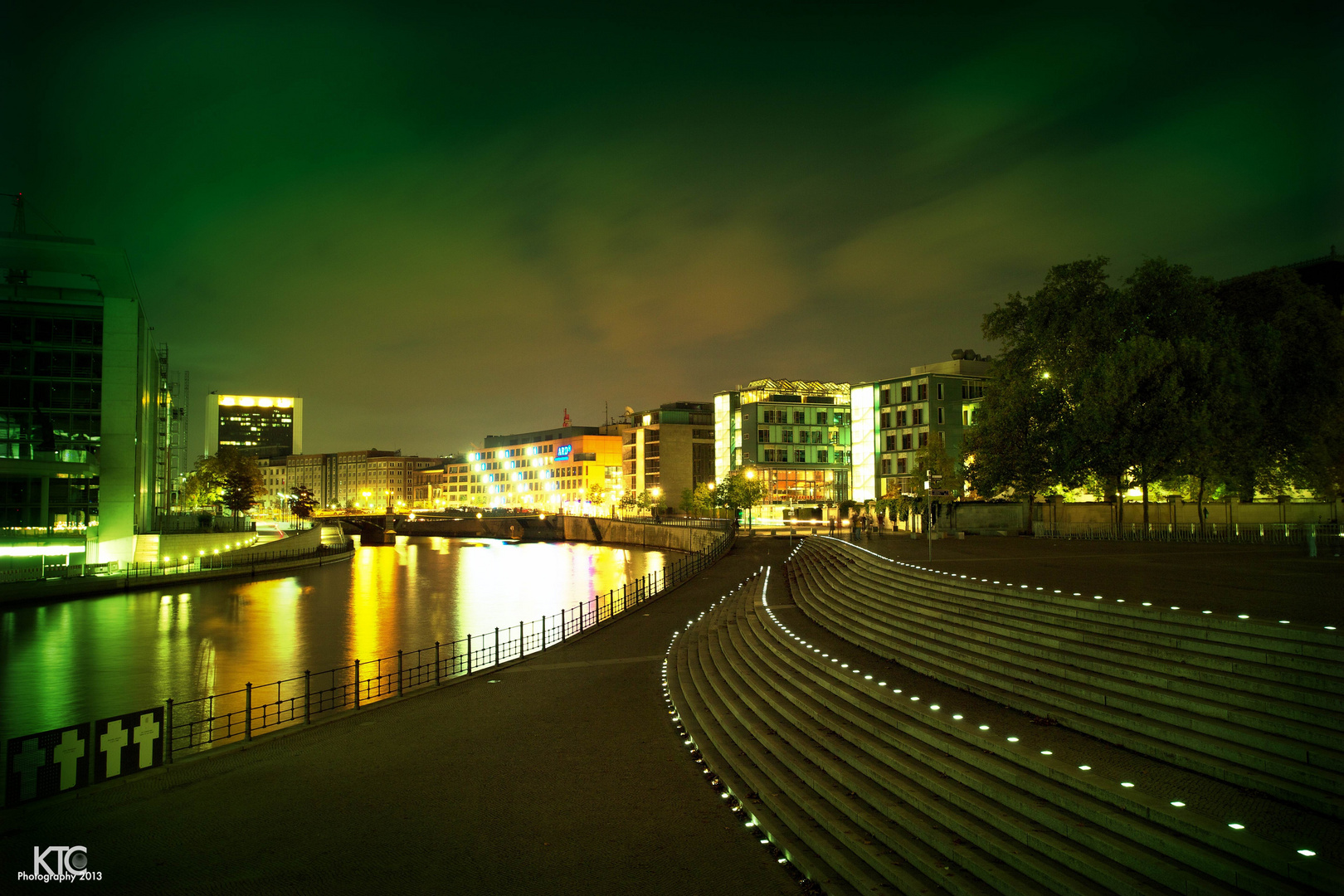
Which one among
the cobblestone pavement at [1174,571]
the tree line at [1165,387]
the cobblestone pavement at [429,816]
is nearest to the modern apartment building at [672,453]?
the tree line at [1165,387]

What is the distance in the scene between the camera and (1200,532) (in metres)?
35.0

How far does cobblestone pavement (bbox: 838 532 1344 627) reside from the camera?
1359 centimetres

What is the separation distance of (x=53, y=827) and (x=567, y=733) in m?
8.40

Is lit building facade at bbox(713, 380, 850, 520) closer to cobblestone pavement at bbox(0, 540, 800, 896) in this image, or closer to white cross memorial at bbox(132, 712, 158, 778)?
cobblestone pavement at bbox(0, 540, 800, 896)

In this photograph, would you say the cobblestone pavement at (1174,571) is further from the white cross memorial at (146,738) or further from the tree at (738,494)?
the tree at (738,494)

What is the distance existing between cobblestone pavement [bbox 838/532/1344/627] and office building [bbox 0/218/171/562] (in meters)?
53.5

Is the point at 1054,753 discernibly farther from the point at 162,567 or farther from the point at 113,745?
the point at 162,567

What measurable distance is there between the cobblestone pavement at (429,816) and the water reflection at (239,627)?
10.8 metres

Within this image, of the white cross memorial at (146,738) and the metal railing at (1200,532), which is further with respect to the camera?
the metal railing at (1200,532)

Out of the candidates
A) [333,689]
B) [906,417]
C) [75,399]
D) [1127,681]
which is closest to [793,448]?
[906,417]

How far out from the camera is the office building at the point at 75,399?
55.9 m

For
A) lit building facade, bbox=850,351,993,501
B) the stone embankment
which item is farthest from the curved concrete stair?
lit building facade, bbox=850,351,993,501

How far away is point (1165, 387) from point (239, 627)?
44.2 meters

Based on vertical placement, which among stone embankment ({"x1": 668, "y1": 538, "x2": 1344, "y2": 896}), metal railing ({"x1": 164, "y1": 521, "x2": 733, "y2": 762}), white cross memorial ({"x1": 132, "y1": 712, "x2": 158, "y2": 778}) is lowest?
metal railing ({"x1": 164, "y1": 521, "x2": 733, "y2": 762})
